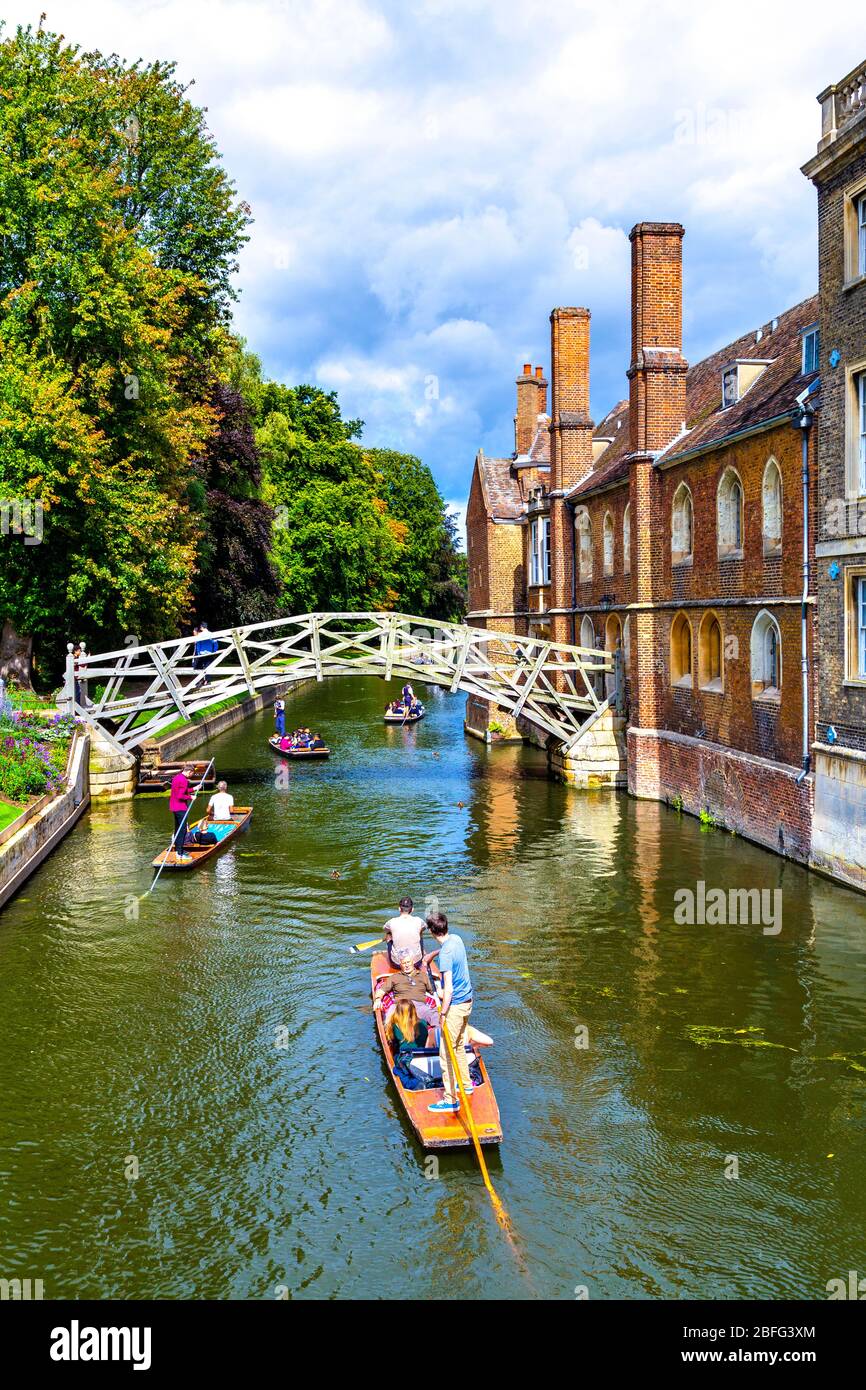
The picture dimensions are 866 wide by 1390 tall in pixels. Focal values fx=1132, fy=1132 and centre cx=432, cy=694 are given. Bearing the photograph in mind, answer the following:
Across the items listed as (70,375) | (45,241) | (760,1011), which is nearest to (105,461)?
(70,375)

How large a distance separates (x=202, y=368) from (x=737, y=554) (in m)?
20.3

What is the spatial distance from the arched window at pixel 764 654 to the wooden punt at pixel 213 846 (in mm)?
9692

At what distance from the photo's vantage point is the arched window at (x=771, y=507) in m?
18.7

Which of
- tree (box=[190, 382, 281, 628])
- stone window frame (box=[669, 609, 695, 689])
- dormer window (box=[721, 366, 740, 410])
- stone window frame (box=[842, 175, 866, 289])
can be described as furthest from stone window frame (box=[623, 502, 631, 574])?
tree (box=[190, 382, 281, 628])

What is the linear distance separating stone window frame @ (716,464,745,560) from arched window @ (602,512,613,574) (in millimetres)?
6711

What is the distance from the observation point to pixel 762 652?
63.9 feet

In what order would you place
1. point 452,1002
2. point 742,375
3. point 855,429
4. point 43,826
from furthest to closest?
point 742,375 → point 43,826 → point 855,429 → point 452,1002

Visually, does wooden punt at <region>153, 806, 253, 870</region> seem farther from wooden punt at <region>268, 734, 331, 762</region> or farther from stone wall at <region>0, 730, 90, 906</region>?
wooden punt at <region>268, 734, 331, 762</region>

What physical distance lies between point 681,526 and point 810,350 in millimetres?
5235

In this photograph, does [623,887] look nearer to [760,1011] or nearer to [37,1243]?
Result: [760,1011]

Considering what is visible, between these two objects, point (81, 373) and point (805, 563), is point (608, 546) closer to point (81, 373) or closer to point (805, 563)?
point (805, 563)

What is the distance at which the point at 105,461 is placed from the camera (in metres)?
27.4

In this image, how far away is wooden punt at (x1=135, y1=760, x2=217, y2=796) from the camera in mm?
25953

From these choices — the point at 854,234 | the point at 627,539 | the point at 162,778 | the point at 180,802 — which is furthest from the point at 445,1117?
the point at 627,539
